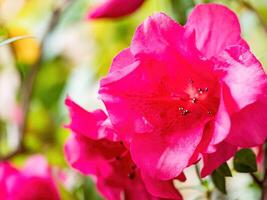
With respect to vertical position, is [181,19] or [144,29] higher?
[144,29]

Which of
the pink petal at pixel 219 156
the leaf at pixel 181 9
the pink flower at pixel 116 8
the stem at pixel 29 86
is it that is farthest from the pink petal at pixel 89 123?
the stem at pixel 29 86

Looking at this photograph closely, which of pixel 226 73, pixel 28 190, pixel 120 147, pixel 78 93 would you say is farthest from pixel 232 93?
pixel 78 93

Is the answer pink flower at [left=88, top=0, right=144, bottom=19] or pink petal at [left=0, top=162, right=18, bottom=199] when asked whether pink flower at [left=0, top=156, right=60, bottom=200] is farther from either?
pink flower at [left=88, top=0, right=144, bottom=19]

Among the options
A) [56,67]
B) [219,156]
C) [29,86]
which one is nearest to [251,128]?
[219,156]

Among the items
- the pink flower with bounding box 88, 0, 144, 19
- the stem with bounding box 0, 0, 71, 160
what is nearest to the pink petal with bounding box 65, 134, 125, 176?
the pink flower with bounding box 88, 0, 144, 19

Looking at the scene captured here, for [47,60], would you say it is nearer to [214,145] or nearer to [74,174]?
[74,174]

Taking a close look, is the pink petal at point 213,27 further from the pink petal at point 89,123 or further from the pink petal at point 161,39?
the pink petal at point 89,123
